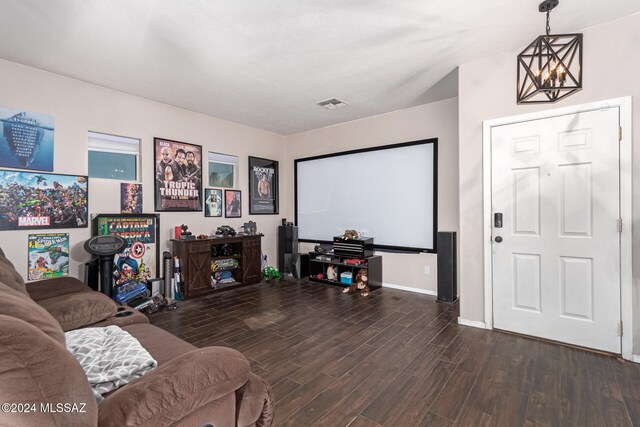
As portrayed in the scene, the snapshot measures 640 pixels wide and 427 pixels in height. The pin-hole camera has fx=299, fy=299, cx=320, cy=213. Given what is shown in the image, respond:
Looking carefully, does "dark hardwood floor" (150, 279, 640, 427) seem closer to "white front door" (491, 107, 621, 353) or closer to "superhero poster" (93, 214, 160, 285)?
"white front door" (491, 107, 621, 353)

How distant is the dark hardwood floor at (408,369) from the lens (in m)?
1.88

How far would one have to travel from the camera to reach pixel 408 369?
2420 millimetres

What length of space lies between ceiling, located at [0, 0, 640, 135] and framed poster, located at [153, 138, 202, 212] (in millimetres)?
812

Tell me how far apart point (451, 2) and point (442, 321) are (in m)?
3.12

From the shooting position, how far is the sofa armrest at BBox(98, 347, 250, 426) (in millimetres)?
988

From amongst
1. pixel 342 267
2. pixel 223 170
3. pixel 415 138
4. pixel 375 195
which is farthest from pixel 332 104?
pixel 342 267

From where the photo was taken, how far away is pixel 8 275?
178 cm

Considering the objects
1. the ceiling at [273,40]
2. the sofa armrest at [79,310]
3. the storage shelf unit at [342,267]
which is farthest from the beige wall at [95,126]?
the sofa armrest at [79,310]

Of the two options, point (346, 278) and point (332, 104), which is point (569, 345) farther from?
point (332, 104)

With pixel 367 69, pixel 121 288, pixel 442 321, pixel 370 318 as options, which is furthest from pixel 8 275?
pixel 442 321

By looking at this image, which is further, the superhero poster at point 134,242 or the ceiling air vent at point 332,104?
the ceiling air vent at point 332,104

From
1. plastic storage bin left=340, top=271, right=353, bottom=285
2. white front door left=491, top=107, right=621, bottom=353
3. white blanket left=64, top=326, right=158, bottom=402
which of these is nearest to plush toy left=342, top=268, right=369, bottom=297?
plastic storage bin left=340, top=271, right=353, bottom=285

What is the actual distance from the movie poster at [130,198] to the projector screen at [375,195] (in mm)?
2930

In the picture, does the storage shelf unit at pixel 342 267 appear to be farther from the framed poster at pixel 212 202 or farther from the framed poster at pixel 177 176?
the framed poster at pixel 177 176
